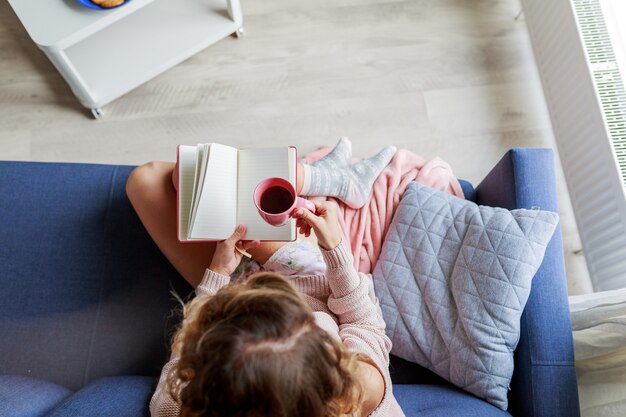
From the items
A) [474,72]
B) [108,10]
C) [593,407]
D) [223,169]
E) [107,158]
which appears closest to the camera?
[593,407]

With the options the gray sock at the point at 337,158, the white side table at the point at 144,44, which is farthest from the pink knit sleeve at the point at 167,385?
the white side table at the point at 144,44

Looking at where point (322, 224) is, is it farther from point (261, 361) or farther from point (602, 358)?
point (602, 358)

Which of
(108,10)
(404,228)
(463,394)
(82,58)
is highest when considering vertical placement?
(108,10)

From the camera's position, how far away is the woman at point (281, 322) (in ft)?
2.16

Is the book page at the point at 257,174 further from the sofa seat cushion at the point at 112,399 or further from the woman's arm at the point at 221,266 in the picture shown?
the sofa seat cushion at the point at 112,399

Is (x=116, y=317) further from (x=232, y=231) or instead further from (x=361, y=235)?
(x=361, y=235)

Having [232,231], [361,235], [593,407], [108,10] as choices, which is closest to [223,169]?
[232,231]

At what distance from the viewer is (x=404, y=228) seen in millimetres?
1198

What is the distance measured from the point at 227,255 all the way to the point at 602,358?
0.82 metres

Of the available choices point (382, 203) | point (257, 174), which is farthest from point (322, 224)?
point (382, 203)

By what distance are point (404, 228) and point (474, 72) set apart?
0.89 metres

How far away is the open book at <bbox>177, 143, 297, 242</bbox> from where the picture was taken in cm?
107

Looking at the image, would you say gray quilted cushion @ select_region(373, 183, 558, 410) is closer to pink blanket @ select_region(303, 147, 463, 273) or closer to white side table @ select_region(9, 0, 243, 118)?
pink blanket @ select_region(303, 147, 463, 273)

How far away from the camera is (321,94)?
1.77 m
